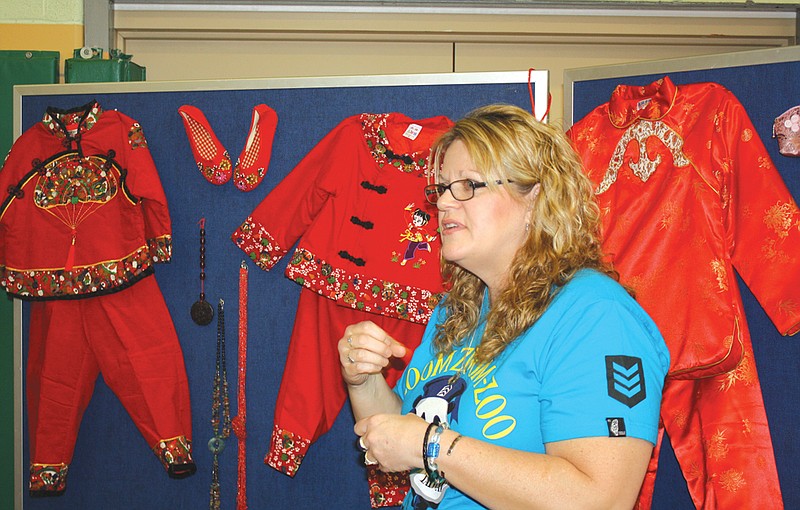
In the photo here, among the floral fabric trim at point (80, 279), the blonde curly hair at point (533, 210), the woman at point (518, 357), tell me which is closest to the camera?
the woman at point (518, 357)

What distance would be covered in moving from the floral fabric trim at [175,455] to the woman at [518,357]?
1105 mm

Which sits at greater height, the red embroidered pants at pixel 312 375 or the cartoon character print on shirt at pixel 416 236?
the cartoon character print on shirt at pixel 416 236

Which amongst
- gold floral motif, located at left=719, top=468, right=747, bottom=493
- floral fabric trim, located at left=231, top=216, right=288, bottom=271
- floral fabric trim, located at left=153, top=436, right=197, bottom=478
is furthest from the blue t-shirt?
floral fabric trim, located at left=153, top=436, right=197, bottom=478

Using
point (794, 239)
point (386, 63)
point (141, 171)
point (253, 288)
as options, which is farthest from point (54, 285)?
point (794, 239)

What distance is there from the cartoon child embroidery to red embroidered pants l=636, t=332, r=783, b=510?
75 cm

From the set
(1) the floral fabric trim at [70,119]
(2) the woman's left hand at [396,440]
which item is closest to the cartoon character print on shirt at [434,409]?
(2) the woman's left hand at [396,440]

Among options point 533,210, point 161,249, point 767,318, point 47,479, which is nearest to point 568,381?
point 533,210

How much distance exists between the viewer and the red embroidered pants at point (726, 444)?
1753mm

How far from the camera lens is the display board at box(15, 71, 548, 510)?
2.33 metres

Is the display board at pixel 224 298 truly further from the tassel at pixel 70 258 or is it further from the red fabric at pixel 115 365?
the tassel at pixel 70 258

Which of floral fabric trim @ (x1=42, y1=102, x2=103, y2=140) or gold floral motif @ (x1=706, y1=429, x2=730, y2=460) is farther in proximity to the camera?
floral fabric trim @ (x1=42, y1=102, x2=103, y2=140)

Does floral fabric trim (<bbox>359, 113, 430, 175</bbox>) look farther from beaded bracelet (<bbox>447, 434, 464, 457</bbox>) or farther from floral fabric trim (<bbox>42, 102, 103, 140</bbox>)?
beaded bracelet (<bbox>447, 434, 464, 457</bbox>)

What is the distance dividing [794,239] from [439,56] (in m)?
1.72

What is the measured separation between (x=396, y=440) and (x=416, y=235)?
3.83 feet
